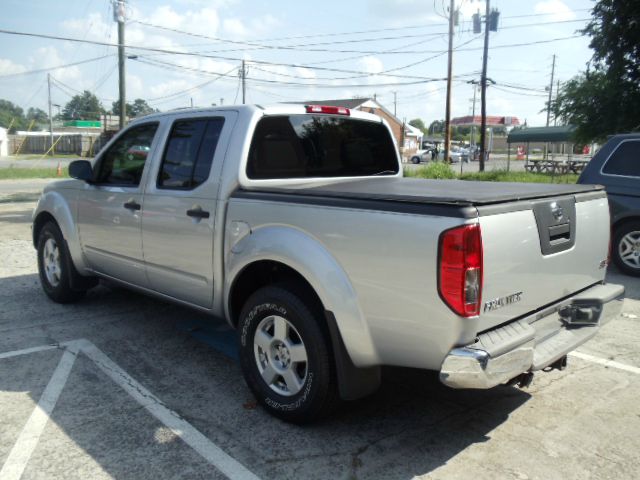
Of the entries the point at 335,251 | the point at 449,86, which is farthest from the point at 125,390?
the point at 449,86

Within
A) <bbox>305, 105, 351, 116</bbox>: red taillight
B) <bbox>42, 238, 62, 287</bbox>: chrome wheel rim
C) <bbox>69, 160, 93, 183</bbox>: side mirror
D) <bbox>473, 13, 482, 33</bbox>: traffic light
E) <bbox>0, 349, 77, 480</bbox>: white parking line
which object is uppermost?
<bbox>473, 13, 482, 33</bbox>: traffic light

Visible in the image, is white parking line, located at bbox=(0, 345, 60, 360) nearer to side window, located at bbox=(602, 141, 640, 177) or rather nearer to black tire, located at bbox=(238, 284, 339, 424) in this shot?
black tire, located at bbox=(238, 284, 339, 424)

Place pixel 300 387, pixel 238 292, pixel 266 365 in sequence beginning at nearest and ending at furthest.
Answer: pixel 300 387, pixel 266 365, pixel 238 292

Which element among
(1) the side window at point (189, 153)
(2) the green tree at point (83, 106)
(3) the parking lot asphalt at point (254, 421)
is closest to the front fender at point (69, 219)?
(3) the parking lot asphalt at point (254, 421)

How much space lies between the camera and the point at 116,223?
4.82m

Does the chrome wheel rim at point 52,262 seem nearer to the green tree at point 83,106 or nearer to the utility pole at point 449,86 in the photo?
the utility pole at point 449,86

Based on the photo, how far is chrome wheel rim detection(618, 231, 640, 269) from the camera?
7520 mm

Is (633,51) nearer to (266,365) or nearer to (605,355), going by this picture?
(605,355)

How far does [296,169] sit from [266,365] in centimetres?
145

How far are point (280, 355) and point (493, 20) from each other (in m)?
31.2

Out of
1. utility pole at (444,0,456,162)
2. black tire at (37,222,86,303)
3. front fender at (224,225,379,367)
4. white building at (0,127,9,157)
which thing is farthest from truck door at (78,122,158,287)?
white building at (0,127,9,157)

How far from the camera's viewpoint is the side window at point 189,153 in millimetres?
4086

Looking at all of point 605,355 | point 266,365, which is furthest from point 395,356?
point 605,355

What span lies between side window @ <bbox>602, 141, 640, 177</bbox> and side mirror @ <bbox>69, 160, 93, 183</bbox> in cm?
639
